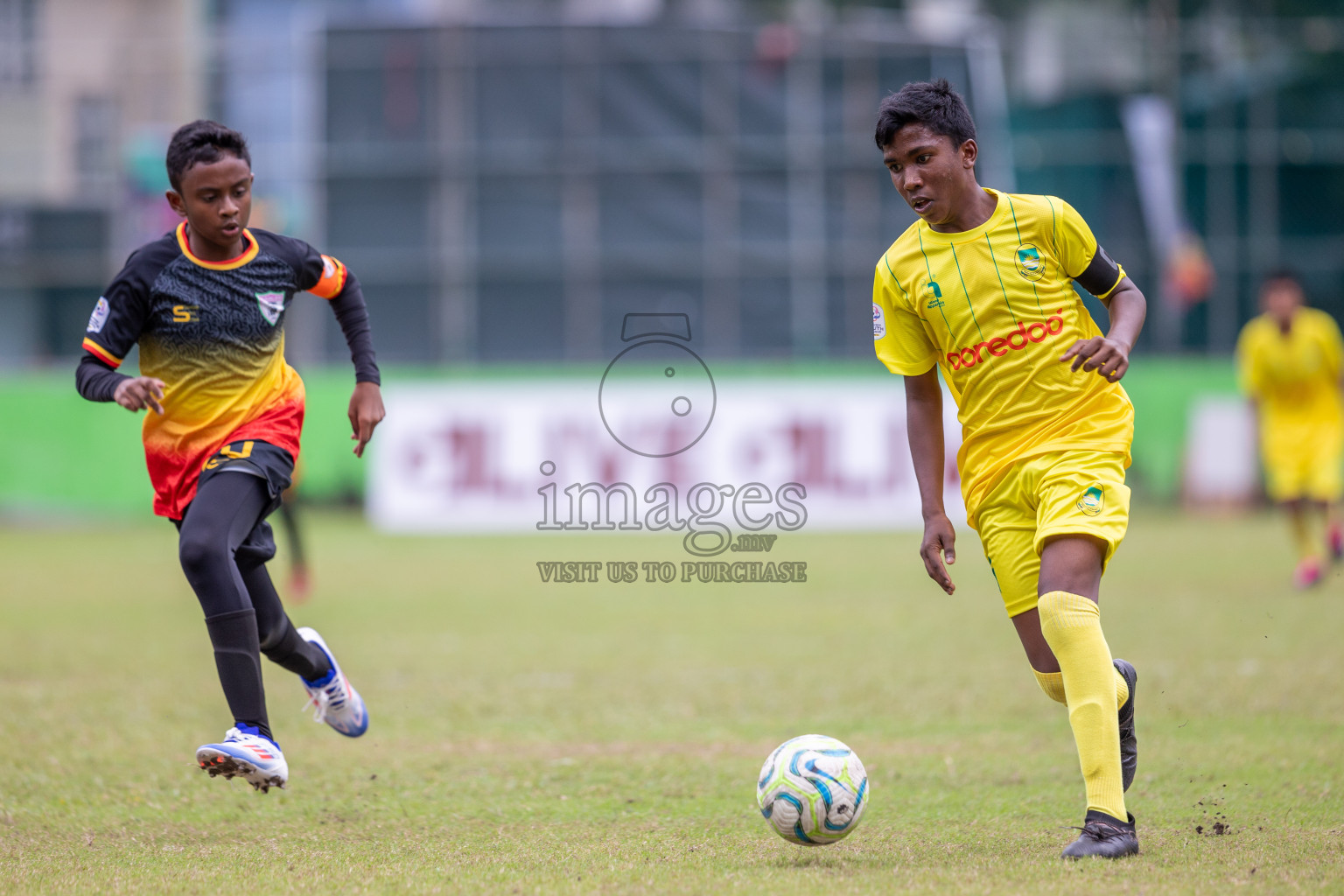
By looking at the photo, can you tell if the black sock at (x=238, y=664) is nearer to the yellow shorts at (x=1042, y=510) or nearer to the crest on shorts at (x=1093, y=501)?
the yellow shorts at (x=1042, y=510)

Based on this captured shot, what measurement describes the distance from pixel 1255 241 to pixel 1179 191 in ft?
4.52

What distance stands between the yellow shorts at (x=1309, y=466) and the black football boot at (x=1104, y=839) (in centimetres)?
844

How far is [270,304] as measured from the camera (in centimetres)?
501

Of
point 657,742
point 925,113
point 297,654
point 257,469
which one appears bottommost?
point 657,742

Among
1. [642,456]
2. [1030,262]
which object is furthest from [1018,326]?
[642,456]

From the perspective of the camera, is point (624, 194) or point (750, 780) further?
point (624, 194)

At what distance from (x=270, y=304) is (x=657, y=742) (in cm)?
237

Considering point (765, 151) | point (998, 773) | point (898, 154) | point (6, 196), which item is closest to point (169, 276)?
point (898, 154)

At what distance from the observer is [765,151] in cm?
2289

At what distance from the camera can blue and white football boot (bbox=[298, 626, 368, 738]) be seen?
5.43m

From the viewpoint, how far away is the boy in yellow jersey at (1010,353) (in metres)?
4.32

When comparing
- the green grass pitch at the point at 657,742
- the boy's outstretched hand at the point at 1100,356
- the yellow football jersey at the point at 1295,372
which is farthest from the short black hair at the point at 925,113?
the yellow football jersey at the point at 1295,372

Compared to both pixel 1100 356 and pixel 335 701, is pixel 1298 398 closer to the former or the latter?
pixel 1100 356

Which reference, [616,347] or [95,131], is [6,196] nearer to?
[95,131]
